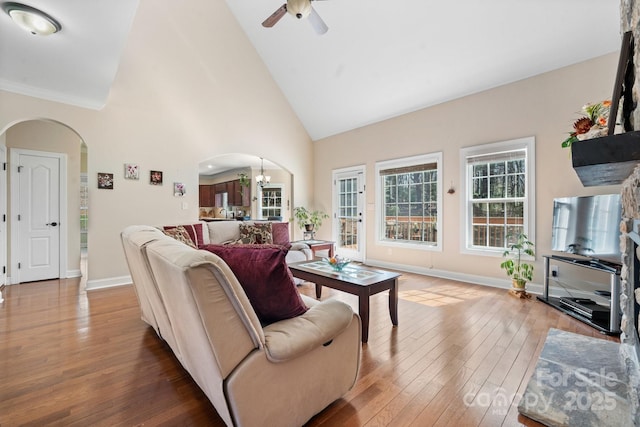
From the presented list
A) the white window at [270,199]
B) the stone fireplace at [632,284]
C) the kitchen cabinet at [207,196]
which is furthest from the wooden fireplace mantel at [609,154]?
the kitchen cabinet at [207,196]

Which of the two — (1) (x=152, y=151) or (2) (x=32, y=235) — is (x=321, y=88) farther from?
(2) (x=32, y=235)

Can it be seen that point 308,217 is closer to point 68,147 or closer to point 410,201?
point 410,201

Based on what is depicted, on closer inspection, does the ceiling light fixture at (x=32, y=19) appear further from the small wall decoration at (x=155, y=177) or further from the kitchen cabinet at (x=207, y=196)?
the kitchen cabinet at (x=207, y=196)

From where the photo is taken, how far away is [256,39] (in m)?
5.23

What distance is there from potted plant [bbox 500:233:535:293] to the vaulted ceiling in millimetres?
2211

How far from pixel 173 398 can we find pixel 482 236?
426 cm

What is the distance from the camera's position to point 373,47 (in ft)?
14.1

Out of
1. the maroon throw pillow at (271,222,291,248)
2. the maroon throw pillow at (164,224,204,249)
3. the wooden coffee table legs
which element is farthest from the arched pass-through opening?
the wooden coffee table legs

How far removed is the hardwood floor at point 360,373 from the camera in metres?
1.52

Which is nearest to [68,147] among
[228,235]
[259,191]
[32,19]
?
[228,235]

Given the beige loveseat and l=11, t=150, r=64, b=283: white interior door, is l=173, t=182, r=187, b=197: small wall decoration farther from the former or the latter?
l=11, t=150, r=64, b=283: white interior door

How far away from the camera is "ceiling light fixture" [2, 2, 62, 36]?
209 cm

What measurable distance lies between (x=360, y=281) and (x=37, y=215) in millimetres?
5118

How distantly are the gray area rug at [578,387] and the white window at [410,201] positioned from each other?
2603 millimetres
